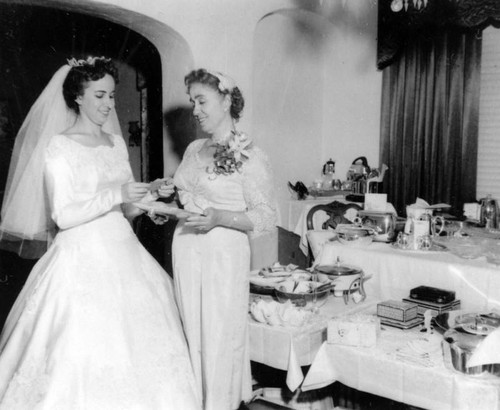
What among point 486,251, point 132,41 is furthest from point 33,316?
point 132,41

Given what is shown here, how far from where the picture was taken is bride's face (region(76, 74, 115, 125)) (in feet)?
7.56

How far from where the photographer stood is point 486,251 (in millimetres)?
2664

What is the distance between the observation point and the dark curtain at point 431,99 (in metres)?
5.19

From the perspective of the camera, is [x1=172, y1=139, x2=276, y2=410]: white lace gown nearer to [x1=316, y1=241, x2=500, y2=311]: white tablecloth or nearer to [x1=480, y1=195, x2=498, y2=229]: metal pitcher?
[x1=316, y1=241, x2=500, y2=311]: white tablecloth

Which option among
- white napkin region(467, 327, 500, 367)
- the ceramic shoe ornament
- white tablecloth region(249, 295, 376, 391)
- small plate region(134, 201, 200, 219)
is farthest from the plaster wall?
white napkin region(467, 327, 500, 367)

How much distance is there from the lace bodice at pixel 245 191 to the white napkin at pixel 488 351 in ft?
3.31

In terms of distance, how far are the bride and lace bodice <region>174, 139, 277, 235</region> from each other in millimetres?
191

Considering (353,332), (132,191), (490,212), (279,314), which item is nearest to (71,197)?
(132,191)

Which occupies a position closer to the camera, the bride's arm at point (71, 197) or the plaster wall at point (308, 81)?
the bride's arm at point (71, 197)

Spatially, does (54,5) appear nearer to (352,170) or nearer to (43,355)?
(43,355)

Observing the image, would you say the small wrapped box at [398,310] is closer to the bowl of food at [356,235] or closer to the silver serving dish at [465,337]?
the silver serving dish at [465,337]

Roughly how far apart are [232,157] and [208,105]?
10.1 inches

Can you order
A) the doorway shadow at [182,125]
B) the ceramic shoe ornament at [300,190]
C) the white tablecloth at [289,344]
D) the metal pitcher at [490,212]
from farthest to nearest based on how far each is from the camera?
the ceramic shoe ornament at [300,190], the doorway shadow at [182,125], the metal pitcher at [490,212], the white tablecloth at [289,344]

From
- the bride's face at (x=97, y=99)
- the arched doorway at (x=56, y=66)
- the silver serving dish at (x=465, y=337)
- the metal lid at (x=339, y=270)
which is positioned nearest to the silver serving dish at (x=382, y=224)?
the metal lid at (x=339, y=270)
